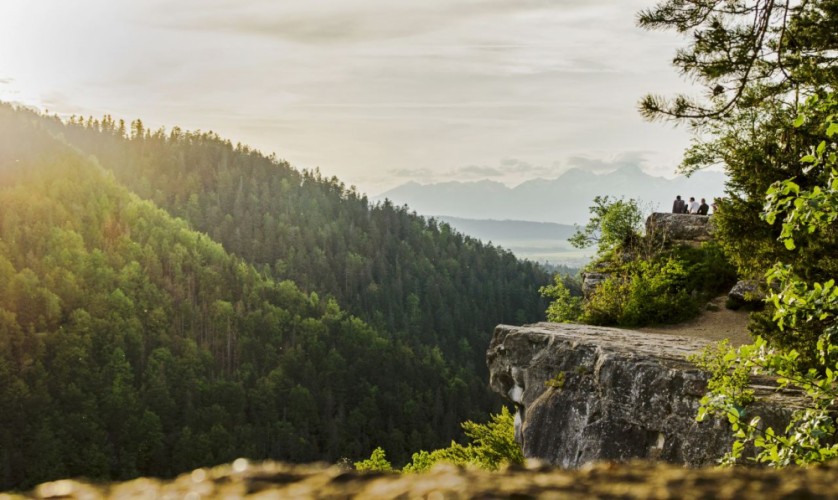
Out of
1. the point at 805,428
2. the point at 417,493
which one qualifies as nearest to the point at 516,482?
the point at 417,493

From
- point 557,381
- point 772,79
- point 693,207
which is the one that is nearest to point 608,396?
point 557,381

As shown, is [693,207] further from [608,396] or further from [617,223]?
[608,396]

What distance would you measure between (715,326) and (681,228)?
248 inches

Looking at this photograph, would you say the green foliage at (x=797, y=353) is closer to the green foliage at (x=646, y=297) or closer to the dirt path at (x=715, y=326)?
the dirt path at (x=715, y=326)

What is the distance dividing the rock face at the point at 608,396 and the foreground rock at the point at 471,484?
10984 millimetres

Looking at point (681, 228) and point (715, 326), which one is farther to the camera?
point (681, 228)

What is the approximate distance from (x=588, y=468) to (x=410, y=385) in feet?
445

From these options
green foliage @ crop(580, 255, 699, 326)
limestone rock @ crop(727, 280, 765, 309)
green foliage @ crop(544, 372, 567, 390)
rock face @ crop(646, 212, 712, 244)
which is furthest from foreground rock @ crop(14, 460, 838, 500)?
rock face @ crop(646, 212, 712, 244)

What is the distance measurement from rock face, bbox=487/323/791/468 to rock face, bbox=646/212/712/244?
8.60 m

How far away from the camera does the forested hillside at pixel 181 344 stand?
107250 millimetres

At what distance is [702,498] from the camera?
3.37 feet

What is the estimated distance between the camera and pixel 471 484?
1.06m

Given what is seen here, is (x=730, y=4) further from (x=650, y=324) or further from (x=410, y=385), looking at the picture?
(x=410, y=385)

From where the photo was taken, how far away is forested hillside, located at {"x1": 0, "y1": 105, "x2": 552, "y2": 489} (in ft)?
352
